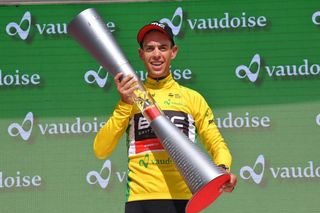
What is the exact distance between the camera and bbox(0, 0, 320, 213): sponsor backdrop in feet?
16.3

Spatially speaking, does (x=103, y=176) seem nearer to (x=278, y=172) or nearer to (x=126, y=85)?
(x=278, y=172)

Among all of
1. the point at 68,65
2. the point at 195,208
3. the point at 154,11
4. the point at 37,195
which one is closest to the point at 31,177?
the point at 37,195

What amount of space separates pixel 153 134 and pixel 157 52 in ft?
1.21

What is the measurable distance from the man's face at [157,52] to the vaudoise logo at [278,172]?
1.73 m

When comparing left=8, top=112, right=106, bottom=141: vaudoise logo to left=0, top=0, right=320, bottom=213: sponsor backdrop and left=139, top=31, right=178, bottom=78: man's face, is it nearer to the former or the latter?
left=0, top=0, right=320, bottom=213: sponsor backdrop

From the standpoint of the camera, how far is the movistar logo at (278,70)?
16.4ft

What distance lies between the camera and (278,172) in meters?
4.95

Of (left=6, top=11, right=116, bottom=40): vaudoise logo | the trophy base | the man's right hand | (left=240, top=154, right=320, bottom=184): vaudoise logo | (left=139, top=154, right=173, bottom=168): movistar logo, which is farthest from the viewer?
(left=6, top=11, right=116, bottom=40): vaudoise logo

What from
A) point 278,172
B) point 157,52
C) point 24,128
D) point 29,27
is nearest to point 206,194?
point 157,52

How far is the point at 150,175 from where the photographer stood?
3.23m

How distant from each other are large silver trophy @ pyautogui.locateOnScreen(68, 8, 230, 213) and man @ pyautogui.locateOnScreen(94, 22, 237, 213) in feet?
0.22

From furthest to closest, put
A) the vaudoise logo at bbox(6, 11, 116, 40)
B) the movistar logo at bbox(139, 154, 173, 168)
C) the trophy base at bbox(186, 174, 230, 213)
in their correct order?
the vaudoise logo at bbox(6, 11, 116, 40), the movistar logo at bbox(139, 154, 173, 168), the trophy base at bbox(186, 174, 230, 213)

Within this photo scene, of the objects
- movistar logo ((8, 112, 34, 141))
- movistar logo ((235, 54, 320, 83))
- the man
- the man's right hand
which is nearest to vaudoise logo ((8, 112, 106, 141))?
movistar logo ((8, 112, 34, 141))

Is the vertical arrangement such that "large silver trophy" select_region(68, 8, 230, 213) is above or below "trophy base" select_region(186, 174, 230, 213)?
above
